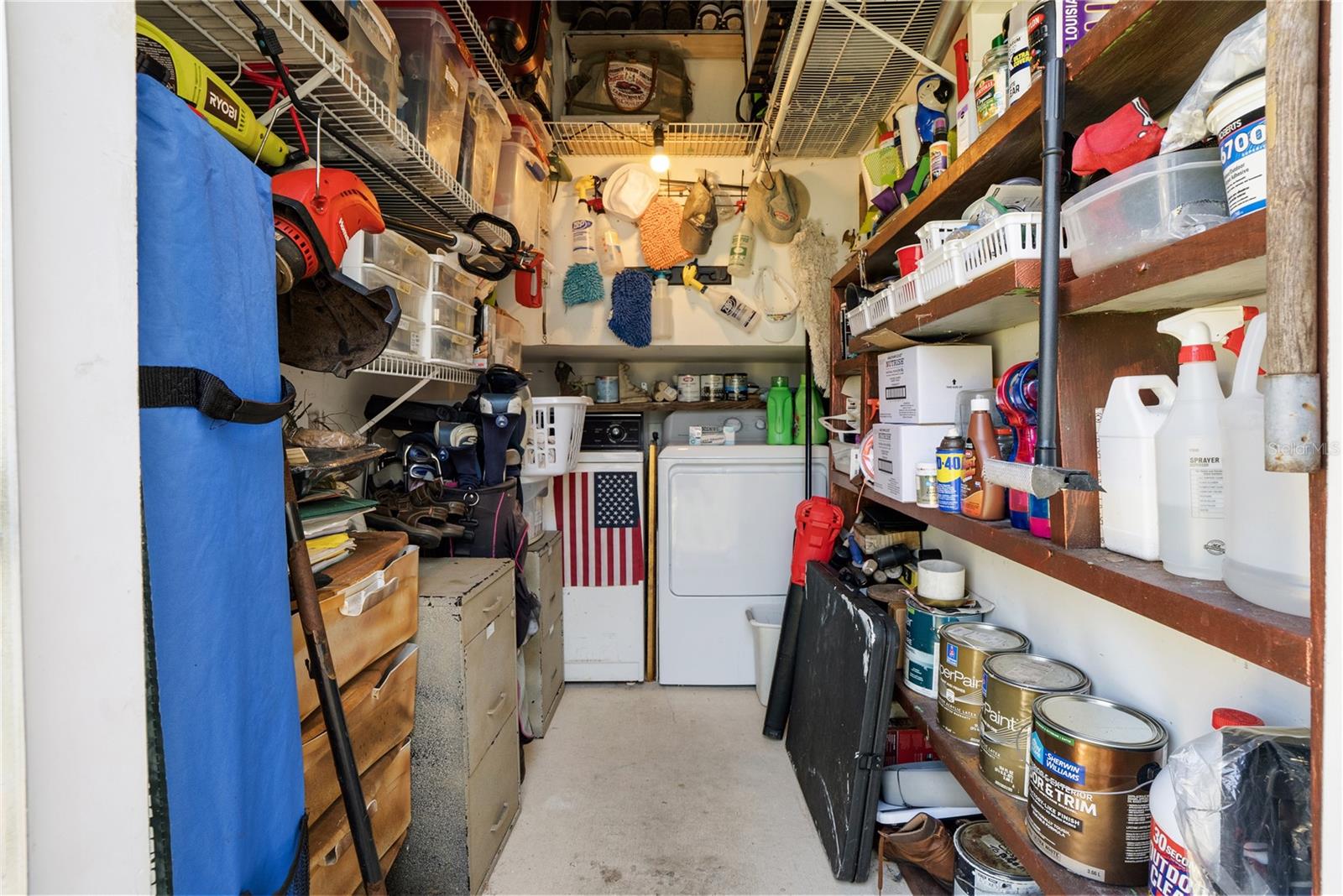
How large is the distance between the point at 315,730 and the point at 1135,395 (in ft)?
5.22

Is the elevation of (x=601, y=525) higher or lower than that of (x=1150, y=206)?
lower

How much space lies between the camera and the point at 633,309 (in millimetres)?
2990

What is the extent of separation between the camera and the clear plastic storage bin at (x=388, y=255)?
1452 mm

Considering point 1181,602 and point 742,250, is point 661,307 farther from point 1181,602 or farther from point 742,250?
point 1181,602

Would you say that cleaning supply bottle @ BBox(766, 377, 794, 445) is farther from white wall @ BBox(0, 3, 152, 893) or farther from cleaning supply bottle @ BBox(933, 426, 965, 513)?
white wall @ BBox(0, 3, 152, 893)

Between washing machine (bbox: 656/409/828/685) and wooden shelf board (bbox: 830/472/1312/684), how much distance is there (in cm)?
177

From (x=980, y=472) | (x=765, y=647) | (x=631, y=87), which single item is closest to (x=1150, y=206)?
(x=980, y=472)

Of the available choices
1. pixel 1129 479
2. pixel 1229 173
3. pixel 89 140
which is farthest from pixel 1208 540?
pixel 89 140

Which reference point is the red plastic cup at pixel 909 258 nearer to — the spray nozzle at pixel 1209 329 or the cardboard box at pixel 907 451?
the cardboard box at pixel 907 451

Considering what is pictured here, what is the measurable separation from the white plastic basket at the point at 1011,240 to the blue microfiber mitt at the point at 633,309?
76.4 inches

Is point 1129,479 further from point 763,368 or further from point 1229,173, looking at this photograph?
point 763,368

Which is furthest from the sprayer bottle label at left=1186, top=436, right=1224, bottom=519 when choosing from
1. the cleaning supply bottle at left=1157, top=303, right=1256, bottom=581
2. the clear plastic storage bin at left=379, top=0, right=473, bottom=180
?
the clear plastic storage bin at left=379, top=0, right=473, bottom=180

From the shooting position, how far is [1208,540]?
816mm

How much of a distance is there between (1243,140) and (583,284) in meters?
2.63
